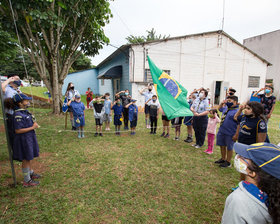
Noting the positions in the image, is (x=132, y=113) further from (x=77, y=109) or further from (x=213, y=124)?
(x=213, y=124)

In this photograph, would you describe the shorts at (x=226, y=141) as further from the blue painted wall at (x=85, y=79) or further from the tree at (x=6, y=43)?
Result: the blue painted wall at (x=85, y=79)

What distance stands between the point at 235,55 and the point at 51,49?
14487 millimetres

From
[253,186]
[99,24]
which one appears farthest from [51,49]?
[253,186]

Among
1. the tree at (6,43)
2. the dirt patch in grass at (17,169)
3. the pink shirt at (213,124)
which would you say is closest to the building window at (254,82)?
the pink shirt at (213,124)

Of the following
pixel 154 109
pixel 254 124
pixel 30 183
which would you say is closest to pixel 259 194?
pixel 254 124

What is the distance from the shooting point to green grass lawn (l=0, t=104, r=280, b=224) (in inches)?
105

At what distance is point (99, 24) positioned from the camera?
31.8 ft

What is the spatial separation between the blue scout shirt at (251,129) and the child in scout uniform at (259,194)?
1929 millimetres

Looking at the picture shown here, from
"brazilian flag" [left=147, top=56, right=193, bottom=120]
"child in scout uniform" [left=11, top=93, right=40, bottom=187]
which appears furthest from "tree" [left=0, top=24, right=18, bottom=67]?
"brazilian flag" [left=147, top=56, right=193, bottom=120]

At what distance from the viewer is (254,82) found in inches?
607

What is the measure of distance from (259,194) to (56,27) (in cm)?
1089

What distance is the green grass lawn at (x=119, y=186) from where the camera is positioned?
2678 millimetres

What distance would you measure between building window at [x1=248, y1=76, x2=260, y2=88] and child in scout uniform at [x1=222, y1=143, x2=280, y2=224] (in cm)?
1711

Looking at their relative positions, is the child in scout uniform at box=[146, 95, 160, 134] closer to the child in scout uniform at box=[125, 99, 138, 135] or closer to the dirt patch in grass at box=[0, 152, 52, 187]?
the child in scout uniform at box=[125, 99, 138, 135]
